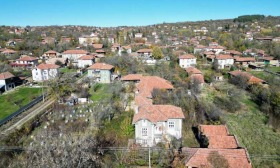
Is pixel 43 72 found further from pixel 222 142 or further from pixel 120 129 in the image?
pixel 222 142

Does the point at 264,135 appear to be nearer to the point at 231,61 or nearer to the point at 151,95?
the point at 151,95

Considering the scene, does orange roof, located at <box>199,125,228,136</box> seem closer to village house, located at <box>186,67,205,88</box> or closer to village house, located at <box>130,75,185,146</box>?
village house, located at <box>130,75,185,146</box>

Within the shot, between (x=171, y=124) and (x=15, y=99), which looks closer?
(x=171, y=124)

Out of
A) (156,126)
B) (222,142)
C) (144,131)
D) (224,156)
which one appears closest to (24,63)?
(144,131)

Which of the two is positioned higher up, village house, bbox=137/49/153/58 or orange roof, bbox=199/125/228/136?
village house, bbox=137/49/153/58

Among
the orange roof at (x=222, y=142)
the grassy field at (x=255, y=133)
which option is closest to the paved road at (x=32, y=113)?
the orange roof at (x=222, y=142)

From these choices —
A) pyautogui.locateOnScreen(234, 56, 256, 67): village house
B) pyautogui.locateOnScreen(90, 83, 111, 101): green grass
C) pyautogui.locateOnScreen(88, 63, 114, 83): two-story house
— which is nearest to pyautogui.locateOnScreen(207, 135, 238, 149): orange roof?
pyautogui.locateOnScreen(90, 83, 111, 101): green grass

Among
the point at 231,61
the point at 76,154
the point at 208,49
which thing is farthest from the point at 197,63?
the point at 76,154
